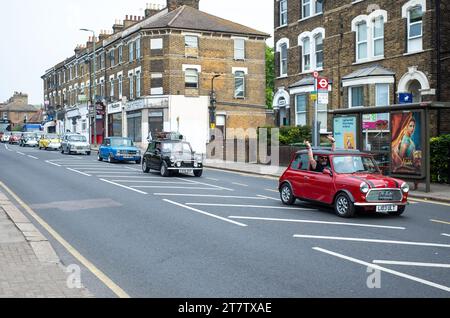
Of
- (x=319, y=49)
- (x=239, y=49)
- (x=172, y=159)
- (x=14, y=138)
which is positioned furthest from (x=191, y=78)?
(x=14, y=138)

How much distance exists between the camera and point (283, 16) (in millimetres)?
35000

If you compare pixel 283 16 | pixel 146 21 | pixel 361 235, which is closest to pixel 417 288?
pixel 361 235

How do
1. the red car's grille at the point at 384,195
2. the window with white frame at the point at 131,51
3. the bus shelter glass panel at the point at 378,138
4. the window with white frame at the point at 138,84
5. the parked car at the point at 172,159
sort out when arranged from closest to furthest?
the red car's grille at the point at 384,195
the bus shelter glass panel at the point at 378,138
the parked car at the point at 172,159
the window with white frame at the point at 138,84
the window with white frame at the point at 131,51

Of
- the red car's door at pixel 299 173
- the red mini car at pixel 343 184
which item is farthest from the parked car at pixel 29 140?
the red car's door at pixel 299 173

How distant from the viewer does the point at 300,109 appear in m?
32.9

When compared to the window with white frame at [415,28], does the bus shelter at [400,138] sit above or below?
below

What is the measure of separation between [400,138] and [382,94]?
8.66m

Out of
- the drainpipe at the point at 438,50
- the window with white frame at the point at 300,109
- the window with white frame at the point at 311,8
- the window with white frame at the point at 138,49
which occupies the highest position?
the window with white frame at the point at 138,49

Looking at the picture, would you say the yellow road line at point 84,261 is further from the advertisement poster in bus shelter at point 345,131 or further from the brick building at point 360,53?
the brick building at point 360,53

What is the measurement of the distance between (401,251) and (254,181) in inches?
554

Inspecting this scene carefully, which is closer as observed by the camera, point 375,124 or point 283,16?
point 375,124

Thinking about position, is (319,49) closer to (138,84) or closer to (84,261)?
(138,84)

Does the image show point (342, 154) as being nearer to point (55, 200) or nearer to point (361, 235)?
point (361, 235)

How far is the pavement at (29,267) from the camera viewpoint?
6512mm
